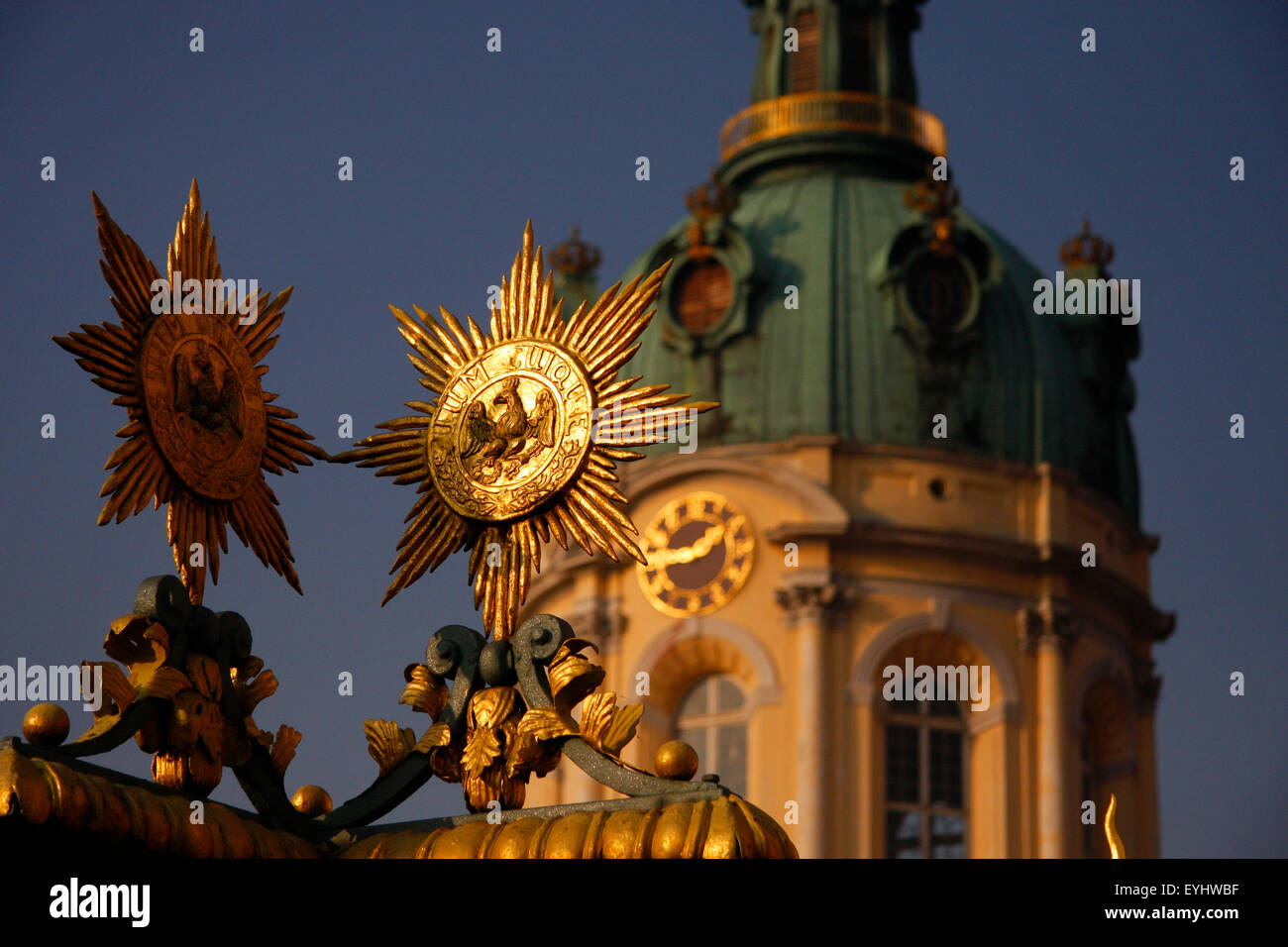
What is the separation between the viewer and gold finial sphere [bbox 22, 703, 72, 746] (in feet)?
50.0

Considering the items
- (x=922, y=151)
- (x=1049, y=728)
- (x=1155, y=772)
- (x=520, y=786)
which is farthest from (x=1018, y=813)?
(x=520, y=786)

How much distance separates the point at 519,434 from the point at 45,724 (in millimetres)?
3632

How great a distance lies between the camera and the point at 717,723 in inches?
2474

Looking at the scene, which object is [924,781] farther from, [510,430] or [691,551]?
[510,430]

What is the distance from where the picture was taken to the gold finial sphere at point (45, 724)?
1525 cm

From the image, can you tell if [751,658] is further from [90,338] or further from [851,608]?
[90,338]

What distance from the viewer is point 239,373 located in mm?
17578

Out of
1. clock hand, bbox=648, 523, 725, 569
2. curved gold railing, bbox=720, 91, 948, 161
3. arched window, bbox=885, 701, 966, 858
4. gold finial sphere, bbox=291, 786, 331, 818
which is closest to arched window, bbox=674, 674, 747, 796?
clock hand, bbox=648, 523, 725, 569

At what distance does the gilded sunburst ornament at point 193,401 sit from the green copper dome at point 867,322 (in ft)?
150

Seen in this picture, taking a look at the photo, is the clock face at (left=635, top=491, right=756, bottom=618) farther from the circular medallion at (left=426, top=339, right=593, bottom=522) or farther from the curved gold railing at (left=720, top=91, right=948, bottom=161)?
the circular medallion at (left=426, top=339, right=593, bottom=522)

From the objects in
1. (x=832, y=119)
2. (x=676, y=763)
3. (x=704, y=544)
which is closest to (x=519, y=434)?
(x=676, y=763)

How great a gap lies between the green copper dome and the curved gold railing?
5 centimetres

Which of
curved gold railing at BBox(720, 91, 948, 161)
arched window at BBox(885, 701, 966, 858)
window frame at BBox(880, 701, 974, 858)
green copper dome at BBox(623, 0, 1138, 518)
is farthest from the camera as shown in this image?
curved gold railing at BBox(720, 91, 948, 161)
